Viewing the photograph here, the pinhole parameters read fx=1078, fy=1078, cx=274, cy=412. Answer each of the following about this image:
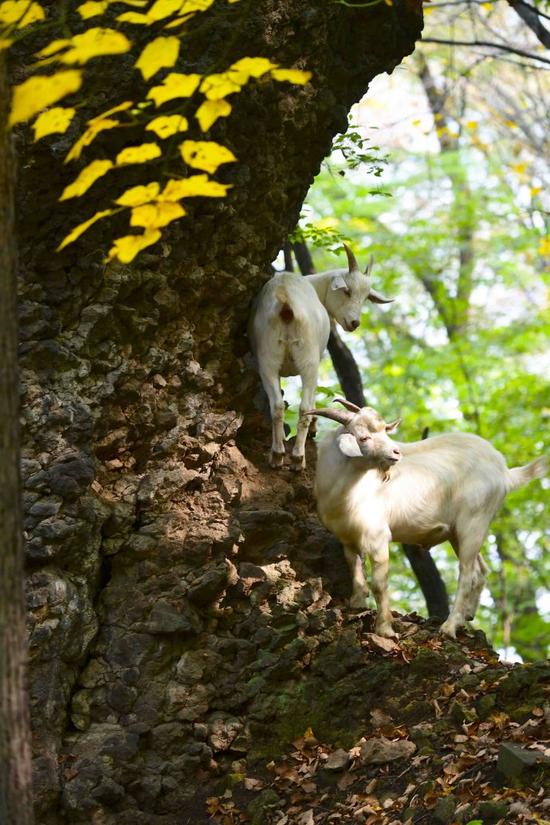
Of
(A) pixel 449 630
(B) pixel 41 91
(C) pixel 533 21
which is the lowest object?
(A) pixel 449 630

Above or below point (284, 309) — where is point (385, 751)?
below

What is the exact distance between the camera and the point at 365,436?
27.2 feet

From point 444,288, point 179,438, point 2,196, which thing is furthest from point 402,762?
point 444,288

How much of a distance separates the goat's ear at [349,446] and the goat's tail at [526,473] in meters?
1.63

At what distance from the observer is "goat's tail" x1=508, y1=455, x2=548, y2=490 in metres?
9.15

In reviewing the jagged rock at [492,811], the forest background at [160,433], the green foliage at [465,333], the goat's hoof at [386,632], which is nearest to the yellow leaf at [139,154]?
the forest background at [160,433]

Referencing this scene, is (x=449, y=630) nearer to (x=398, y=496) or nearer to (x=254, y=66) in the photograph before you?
(x=398, y=496)

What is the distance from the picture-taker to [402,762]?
7.02 meters

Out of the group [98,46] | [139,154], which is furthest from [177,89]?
[98,46]

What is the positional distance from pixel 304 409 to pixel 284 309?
0.82m

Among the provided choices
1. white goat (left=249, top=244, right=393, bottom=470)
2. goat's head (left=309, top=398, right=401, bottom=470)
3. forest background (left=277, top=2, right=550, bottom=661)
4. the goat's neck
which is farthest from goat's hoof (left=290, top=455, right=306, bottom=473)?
forest background (left=277, top=2, right=550, bottom=661)

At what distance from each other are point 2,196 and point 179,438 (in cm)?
400

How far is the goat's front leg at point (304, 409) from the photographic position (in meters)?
8.71

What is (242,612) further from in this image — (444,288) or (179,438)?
(444,288)
